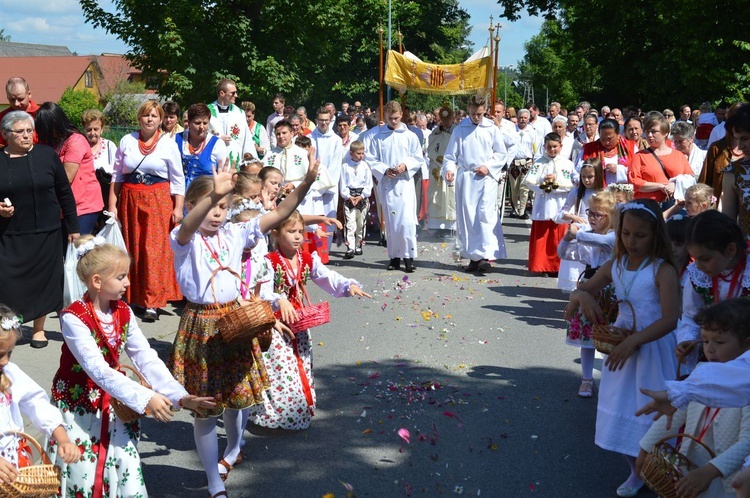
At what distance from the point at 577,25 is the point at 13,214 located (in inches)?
1332

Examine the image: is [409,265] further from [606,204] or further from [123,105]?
[123,105]

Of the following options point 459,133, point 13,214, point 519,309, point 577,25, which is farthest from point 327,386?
point 577,25

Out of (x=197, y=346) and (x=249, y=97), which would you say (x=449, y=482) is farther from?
(x=249, y=97)

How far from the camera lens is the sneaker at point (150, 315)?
9305 mm

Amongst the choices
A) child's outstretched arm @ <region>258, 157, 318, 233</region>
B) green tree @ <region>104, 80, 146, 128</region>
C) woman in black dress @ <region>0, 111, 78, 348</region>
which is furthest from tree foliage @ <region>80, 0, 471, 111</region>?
green tree @ <region>104, 80, 146, 128</region>

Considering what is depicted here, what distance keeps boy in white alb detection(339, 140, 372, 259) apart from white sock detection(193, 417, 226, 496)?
9014 millimetres

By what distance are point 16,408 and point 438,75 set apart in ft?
44.0

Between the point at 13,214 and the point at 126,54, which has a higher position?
the point at 126,54

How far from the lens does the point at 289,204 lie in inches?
209

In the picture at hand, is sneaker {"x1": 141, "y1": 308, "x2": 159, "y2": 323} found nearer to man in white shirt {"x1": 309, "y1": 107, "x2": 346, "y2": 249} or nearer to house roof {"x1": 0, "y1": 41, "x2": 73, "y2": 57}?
man in white shirt {"x1": 309, "y1": 107, "x2": 346, "y2": 249}

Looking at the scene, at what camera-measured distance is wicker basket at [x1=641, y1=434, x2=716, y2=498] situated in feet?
12.1

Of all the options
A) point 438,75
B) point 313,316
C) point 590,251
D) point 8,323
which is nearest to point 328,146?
point 438,75

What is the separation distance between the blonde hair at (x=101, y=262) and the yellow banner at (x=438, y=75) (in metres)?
12.4

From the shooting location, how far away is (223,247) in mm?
5227
